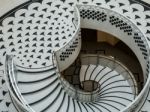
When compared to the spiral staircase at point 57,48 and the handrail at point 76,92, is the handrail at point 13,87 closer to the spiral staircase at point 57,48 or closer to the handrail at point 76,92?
the spiral staircase at point 57,48

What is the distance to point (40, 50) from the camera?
12.4 metres

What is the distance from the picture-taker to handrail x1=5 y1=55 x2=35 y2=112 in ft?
34.3

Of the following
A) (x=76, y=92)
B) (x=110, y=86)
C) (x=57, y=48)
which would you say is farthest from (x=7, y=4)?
(x=110, y=86)

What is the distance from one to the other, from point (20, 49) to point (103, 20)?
308 centimetres

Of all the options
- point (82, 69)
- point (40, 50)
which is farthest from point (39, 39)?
point (82, 69)

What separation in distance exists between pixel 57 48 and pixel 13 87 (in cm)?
229

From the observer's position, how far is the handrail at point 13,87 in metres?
10.5

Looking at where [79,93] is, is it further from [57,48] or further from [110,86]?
[110,86]

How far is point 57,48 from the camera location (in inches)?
485

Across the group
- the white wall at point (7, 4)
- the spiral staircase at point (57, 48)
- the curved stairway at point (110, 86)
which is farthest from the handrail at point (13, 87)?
the curved stairway at point (110, 86)

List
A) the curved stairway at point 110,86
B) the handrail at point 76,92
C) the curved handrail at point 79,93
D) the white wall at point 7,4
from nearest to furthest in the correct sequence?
the handrail at point 76,92 → the curved handrail at point 79,93 → the white wall at point 7,4 → the curved stairway at point 110,86

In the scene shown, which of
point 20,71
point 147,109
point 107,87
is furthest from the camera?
point 107,87

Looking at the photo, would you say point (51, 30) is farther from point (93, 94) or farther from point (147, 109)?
point (147, 109)

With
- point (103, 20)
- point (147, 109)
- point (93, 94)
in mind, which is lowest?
point (147, 109)
